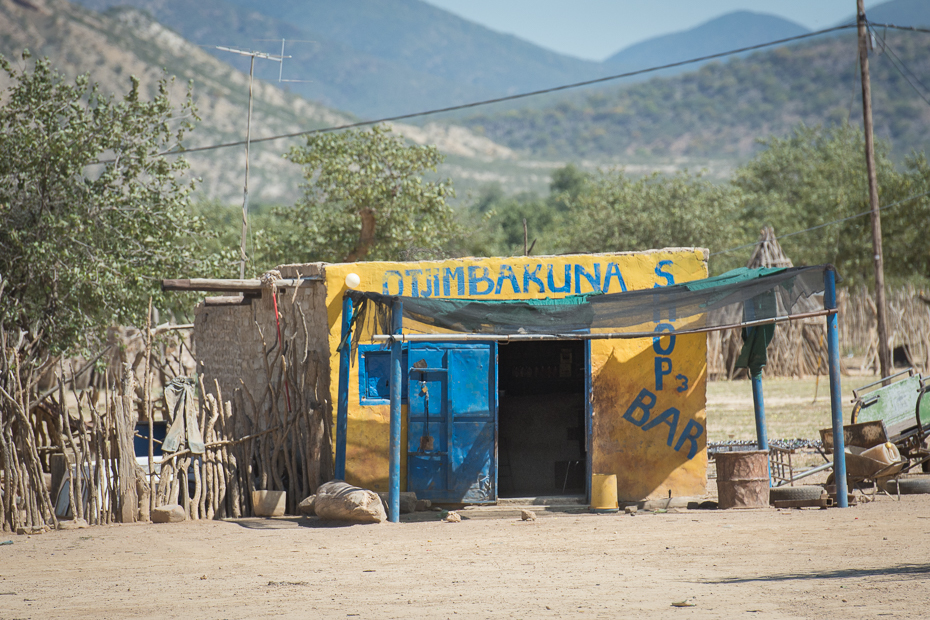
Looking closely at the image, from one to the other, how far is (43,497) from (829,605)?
7.09 metres

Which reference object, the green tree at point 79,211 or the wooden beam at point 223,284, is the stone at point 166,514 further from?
the green tree at point 79,211

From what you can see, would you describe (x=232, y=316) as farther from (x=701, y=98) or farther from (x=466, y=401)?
(x=701, y=98)

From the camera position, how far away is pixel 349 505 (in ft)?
27.2

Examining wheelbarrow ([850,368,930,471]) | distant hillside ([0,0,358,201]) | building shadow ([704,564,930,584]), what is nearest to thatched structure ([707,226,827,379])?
wheelbarrow ([850,368,930,471])

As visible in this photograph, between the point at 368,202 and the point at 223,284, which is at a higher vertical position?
the point at 368,202

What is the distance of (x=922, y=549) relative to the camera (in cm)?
632

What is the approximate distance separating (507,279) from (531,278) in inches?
10.2

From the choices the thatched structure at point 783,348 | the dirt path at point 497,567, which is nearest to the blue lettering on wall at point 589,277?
the dirt path at point 497,567

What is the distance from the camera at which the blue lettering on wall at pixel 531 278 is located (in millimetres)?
9336

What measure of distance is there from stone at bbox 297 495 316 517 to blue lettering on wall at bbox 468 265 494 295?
2.72m

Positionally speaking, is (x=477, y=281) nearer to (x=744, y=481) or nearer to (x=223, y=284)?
(x=223, y=284)

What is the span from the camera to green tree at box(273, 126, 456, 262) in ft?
64.2

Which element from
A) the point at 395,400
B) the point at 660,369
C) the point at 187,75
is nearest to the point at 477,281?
the point at 395,400

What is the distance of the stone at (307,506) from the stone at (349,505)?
0.21 m
